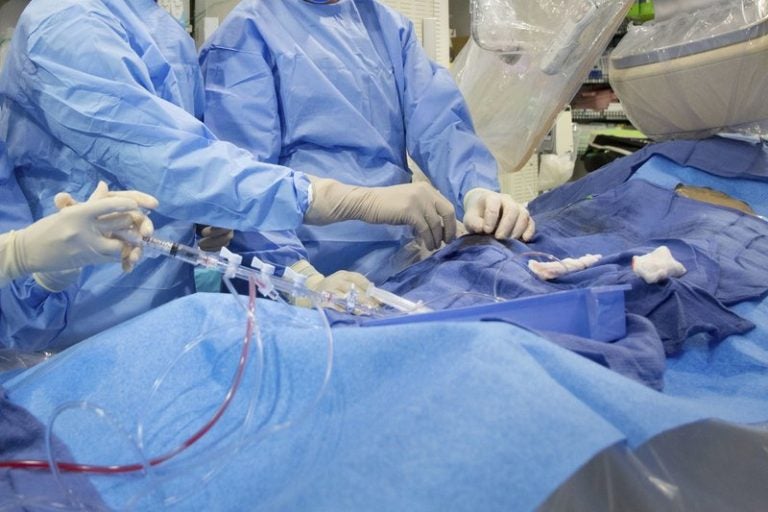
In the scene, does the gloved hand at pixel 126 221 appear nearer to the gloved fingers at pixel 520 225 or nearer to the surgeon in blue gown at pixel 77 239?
the surgeon in blue gown at pixel 77 239

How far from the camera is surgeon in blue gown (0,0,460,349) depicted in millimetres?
1120

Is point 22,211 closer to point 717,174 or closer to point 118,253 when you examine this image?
point 118,253

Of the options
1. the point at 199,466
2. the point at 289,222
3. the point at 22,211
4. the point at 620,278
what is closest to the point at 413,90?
the point at 289,222

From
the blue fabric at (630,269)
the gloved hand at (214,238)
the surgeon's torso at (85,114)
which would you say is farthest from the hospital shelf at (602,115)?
the surgeon's torso at (85,114)

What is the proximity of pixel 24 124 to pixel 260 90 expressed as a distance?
53 centimetres

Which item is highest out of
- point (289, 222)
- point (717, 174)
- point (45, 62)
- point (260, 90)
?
point (45, 62)

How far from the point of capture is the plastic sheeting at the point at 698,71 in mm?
1639

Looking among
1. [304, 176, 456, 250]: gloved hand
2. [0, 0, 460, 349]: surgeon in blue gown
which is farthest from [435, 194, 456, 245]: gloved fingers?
[0, 0, 460, 349]: surgeon in blue gown

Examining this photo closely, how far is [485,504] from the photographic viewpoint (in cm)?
59

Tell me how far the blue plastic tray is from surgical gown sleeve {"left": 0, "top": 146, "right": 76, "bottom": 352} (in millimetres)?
588

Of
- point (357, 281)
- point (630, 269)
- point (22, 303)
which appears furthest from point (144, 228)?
point (630, 269)

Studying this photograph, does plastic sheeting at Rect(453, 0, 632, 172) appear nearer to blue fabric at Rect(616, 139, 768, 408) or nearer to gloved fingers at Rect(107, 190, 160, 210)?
Result: blue fabric at Rect(616, 139, 768, 408)

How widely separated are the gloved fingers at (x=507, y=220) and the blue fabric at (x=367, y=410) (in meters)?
Result: 0.58

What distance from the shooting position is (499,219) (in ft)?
4.77
